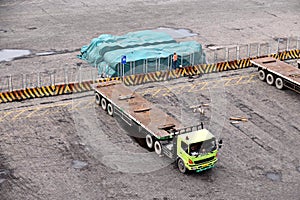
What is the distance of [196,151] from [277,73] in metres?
13.8

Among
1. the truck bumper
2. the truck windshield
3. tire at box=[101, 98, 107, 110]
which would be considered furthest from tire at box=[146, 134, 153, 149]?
tire at box=[101, 98, 107, 110]

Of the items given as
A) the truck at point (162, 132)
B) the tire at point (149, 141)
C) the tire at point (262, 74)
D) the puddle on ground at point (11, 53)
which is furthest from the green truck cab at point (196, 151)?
the puddle on ground at point (11, 53)

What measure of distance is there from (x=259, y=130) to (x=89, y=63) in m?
16.7

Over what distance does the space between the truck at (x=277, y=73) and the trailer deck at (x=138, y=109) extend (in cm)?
1117

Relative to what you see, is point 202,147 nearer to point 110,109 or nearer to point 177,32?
point 110,109

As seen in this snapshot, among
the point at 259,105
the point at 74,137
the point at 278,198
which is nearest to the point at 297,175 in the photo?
the point at 278,198

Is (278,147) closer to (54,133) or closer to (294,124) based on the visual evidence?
(294,124)

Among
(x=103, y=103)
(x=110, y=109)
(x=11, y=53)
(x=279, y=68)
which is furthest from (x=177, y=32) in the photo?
(x=110, y=109)

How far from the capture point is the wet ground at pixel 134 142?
2745cm

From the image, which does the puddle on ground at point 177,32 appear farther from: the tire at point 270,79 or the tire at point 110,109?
the tire at point 110,109

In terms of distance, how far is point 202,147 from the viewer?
93.1ft

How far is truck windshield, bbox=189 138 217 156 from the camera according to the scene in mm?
28158

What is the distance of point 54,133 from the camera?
32.8 m

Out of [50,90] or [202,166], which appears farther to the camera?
[50,90]
